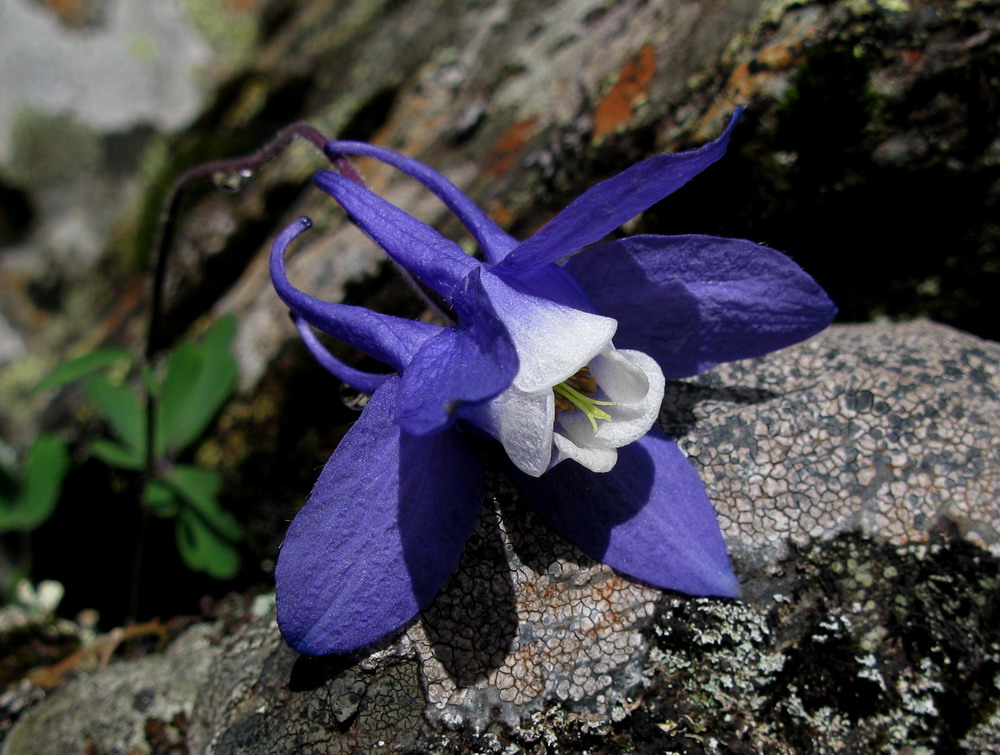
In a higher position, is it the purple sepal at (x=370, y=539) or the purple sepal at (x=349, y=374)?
the purple sepal at (x=349, y=374)

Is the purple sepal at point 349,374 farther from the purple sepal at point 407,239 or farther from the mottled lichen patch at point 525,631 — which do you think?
the mottled lichen patch at point 525,631

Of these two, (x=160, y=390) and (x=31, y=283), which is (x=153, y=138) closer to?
(x=31, y=283)

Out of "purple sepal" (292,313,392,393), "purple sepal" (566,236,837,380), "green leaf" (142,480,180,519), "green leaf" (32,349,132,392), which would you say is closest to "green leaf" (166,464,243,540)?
"green leaf" (142,480,180,519)

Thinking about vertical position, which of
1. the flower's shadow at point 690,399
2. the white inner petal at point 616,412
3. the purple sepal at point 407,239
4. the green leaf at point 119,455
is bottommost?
the flower's shadow at point 690,399

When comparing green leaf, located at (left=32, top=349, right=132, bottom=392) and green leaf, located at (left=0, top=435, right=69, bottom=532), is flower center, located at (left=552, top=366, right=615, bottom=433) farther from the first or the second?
green leaf, located at (left=0, top=435, right=69, bottom=532)

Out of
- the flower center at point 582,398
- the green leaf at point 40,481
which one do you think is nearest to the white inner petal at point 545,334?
the flower center at point 582,398

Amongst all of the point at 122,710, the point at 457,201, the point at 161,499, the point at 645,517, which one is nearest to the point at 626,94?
the point at 457,201

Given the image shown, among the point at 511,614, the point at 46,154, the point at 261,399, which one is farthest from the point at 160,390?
the point at 46,154
